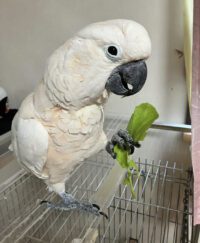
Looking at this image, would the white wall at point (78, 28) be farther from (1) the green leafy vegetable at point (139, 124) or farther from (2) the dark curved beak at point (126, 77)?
(2) the dark curved beak at point (126, 77)

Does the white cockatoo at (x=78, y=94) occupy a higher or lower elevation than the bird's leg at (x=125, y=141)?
higher

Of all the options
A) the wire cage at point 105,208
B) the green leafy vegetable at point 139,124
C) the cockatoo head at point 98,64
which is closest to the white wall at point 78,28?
the wire cage at point 105,208

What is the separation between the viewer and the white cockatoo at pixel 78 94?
19.2 inches

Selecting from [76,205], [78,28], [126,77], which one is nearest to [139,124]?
[126,77]

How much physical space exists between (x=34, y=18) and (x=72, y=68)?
2.52ft

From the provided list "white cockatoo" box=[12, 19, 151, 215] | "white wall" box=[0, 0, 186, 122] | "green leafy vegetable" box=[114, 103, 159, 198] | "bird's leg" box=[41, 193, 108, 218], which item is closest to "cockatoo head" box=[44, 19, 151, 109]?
"white cockatoo" box=[12, 19, 151, 215]

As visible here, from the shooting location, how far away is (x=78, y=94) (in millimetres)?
536

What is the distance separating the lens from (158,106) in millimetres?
1115

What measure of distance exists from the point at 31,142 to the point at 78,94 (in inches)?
6.9

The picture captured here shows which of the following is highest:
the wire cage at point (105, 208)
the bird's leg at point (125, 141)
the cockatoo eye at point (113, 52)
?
the cockatoo eye at point (113, 52)

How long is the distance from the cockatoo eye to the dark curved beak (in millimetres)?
29

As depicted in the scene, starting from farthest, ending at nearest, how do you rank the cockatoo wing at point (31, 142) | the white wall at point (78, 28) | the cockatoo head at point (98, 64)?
1. the white wall at point (78, 28)
2. the cockatoo wing at point (31, 142)
3. the cockatoo head at point (98, 64)

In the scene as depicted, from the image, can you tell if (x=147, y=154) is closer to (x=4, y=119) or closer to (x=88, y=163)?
(x=88, y=163)

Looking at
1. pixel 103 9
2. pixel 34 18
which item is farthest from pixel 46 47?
pixel 103 9
